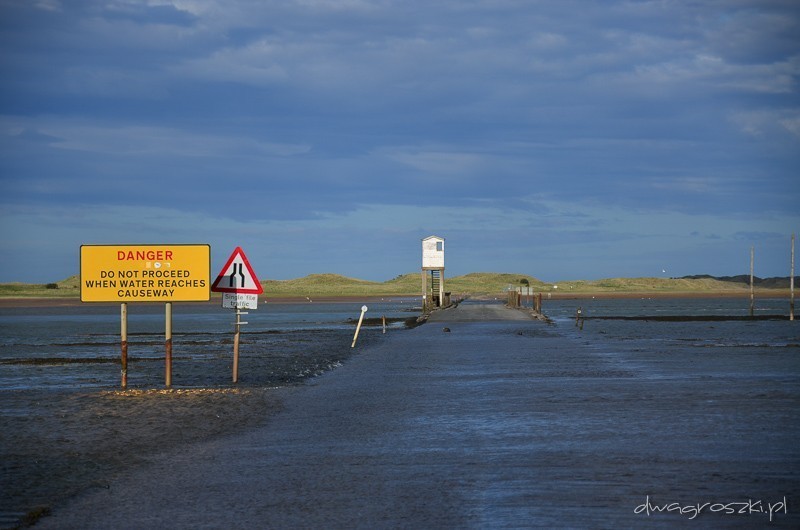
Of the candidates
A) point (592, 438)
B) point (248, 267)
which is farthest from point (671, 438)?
point (248, 267)

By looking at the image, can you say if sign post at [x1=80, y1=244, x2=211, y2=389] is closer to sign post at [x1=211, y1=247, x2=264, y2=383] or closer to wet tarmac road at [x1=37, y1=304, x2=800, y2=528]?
sign post at [x1=211, y1=247, x2=264, y2=383]

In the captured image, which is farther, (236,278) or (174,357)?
(174,357)

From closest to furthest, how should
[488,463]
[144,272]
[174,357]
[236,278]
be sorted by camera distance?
[488,463] < [144,272] < [236,278] < [174,357]

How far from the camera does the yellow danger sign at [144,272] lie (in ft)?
68.2

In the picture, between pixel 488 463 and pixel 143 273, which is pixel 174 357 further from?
pixel 488 463

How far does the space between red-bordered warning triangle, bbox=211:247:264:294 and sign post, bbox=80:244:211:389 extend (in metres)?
0.78

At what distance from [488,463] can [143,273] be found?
11.3 metres

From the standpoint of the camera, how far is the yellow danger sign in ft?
68.2

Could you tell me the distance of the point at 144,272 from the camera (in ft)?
68.4

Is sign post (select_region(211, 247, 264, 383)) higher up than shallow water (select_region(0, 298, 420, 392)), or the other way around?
sign post (select_region(211, 247, 264, 383))

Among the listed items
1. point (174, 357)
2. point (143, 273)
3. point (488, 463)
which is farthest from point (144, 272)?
point (174, 357)

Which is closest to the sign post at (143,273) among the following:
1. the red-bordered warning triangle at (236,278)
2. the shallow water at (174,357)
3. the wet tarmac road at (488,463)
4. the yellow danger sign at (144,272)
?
the yellow danger sign at (144,272)

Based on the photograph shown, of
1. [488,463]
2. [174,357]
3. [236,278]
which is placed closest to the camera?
[488,463]

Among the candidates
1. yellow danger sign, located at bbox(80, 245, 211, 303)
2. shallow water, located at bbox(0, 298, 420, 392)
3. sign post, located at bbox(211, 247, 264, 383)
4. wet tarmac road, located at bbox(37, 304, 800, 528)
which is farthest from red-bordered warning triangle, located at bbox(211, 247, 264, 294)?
wet tarmac road, located at bbox(37, 304, 800, 528)
